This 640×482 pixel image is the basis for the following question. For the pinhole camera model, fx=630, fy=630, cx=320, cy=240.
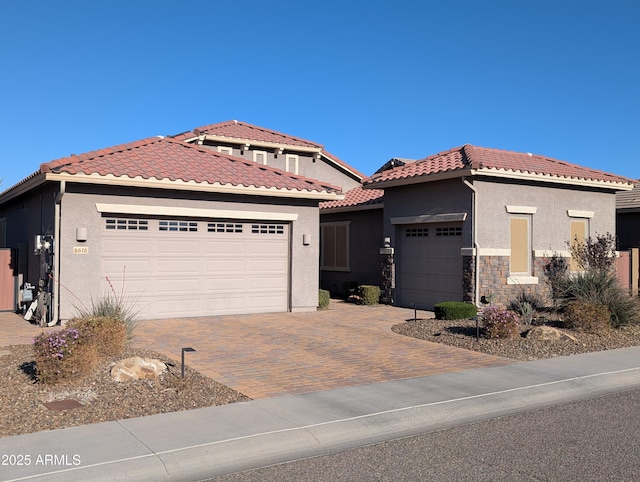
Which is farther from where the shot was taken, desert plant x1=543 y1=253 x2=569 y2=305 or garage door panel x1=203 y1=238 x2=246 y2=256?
desert plant x1=543 y1=253 x2=569 y2=305

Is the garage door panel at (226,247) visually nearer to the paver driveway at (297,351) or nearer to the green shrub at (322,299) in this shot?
the paver driveway at (297,351)

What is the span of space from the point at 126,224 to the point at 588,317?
10.5 meters

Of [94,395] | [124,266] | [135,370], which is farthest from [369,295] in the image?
[94,395]

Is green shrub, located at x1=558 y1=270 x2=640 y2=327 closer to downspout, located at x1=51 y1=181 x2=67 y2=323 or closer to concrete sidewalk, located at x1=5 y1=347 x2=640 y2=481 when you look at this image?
concrete sidewalk, located at x1=5 y1=347 x2=640 y2=481

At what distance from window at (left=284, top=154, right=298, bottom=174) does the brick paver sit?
40.1 feet

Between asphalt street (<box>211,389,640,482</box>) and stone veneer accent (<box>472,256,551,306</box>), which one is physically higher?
stone veneer accent (<box>472,256,551,306</box>)

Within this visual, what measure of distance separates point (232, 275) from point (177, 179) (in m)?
2.93

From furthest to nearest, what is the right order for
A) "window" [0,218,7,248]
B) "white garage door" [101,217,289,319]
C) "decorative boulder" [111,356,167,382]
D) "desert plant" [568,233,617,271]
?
"window" [0,218,7,248] < "desert plant" [568,233,617,271] < "white garage door" [101,217,289,319] < "decorative boulder" [111,356,167,382]

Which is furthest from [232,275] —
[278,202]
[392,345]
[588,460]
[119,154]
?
[588,460]

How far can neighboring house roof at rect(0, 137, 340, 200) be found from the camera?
13781mm

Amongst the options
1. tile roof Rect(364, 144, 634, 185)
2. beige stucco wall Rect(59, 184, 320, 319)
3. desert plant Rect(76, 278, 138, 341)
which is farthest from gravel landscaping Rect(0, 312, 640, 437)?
tile roof Rect(364, 144, 634, 185)

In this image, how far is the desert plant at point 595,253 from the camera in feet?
56.4

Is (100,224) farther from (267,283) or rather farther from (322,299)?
(322,299)

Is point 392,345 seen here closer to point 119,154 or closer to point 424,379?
point 424,379
